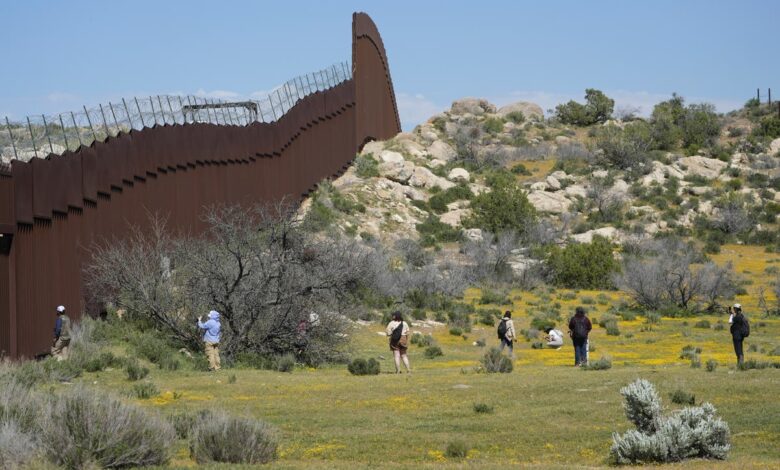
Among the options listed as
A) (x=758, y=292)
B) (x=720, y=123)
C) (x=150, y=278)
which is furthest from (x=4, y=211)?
(x=720, y=123)

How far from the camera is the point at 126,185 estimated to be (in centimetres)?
3547

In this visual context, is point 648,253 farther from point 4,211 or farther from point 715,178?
point 4,211

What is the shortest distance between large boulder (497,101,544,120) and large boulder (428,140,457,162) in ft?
61.1

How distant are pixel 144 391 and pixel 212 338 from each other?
5993 millimetres

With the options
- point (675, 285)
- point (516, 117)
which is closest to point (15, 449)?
point (675, 285)

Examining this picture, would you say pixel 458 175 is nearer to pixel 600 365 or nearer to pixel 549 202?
pixel 549 202

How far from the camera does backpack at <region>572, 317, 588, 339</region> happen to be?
28.5 m

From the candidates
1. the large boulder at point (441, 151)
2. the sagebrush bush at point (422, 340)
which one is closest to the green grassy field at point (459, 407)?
the sagebrush bush at point (422, 340)

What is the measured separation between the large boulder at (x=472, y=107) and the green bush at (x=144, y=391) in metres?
82.5

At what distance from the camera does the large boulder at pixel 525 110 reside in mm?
106938

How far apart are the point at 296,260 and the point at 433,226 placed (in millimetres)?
35641

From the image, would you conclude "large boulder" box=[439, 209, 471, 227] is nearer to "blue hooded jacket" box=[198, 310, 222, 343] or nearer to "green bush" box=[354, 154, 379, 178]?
"green bush" box=[354, 154, 379, 178]

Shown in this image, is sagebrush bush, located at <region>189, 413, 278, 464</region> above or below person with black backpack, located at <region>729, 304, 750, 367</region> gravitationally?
below

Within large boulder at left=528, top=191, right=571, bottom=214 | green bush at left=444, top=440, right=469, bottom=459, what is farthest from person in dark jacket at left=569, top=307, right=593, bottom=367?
large boulder at left=528, top=191, right=571, bottom=214
